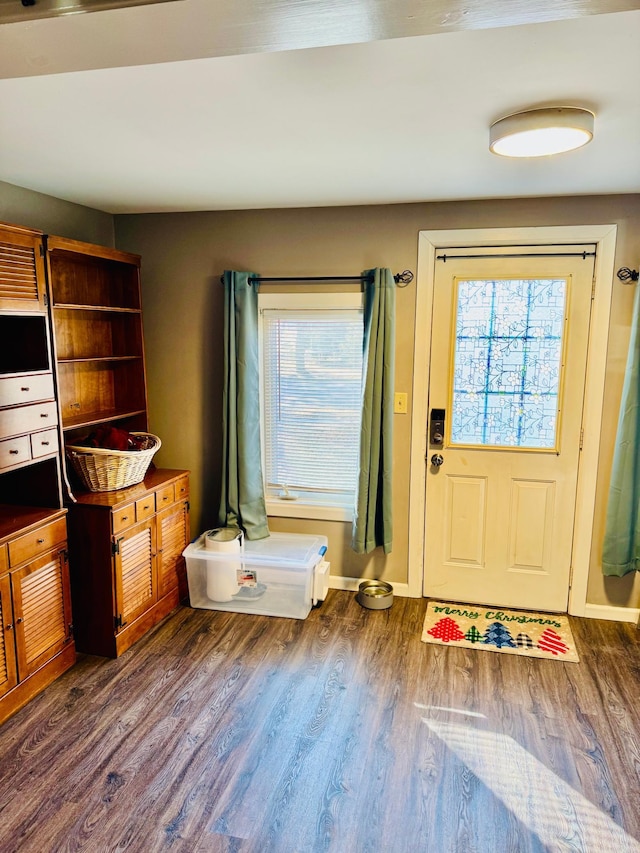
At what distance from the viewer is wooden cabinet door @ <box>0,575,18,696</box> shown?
2.37 metres

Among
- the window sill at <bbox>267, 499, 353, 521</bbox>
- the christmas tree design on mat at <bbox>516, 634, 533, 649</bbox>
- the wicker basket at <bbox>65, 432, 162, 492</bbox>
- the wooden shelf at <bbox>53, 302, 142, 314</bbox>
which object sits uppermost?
the wooden shelf at <bbox>53, 302, 142, 314</bbox>

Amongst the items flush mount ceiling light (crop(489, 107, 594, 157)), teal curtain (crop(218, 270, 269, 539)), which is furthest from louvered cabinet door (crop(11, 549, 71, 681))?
flush mount ceiling light (crop(489, 107, 594, 157))

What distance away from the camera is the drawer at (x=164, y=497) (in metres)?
3.25

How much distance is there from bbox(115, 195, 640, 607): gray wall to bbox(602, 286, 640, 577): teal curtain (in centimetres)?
9

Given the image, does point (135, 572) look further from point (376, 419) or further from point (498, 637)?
point (498, 637)

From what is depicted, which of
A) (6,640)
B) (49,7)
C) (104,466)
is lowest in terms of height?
(6,640)

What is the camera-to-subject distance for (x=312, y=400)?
362cm

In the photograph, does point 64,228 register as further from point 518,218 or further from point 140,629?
point 518,218

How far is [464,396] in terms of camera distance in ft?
11.1

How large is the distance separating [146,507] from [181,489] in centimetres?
42

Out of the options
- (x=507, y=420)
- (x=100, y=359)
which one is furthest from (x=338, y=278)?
(x=100, y=359)

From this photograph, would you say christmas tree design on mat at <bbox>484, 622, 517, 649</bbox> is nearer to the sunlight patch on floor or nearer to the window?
the sunlight patch on floor

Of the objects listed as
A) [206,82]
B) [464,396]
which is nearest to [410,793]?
[464,396]

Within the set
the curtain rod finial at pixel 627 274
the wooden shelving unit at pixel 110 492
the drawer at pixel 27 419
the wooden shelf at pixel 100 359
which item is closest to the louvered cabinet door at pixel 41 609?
the wooden shelving unit at pixel 110 492
